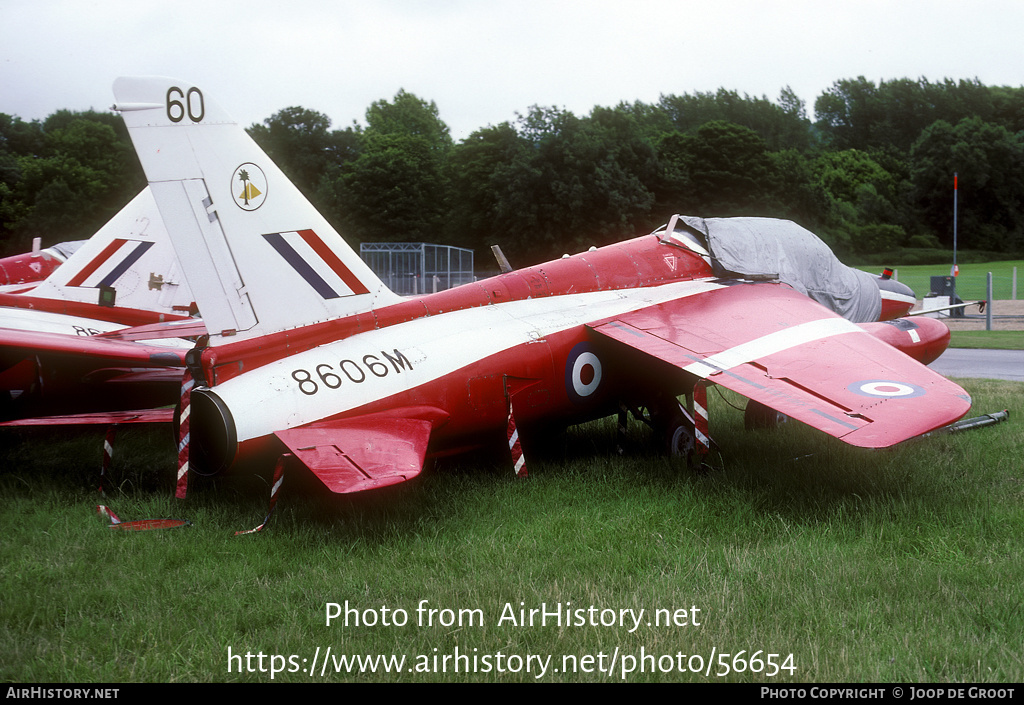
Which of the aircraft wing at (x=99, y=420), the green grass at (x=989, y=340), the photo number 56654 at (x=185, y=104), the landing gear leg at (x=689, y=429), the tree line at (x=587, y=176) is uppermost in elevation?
the tree line at (x=587, y=176)

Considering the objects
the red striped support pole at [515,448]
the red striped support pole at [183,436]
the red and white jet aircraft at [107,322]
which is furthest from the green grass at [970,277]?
the red striped support pole at [183,436]

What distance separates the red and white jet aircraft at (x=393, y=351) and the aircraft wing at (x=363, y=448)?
14mm

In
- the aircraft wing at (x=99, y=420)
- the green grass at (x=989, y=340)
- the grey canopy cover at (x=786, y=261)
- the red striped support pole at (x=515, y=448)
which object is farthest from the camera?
the green grass at (x=989, y=340)

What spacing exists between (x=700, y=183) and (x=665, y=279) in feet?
144

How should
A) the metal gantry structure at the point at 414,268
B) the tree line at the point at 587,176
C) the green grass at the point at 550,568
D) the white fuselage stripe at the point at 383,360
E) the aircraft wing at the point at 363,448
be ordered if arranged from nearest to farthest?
1. the green grass at the point at 550,568
2. the aircraft wing at the point at 363,448
3. the white fuselage stripe at the point at 383,360
4. the metal gantry structure at the point at 414,268
5. the tree line at the point at 587,176

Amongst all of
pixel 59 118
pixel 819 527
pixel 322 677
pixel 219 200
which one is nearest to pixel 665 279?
pixel 819 527

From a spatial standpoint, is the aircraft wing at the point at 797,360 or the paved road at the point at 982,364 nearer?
the aircraft wing at the point at 797,360

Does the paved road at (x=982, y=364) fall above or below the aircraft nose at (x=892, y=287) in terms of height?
below

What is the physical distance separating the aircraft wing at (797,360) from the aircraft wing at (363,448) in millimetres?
2282

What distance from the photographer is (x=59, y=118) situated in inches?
1500

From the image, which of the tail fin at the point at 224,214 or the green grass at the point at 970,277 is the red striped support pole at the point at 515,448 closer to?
the tail fin at the point at 224,214

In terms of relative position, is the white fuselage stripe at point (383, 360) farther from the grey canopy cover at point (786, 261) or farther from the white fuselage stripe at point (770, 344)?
the grey canopy cover at point (786, 261)

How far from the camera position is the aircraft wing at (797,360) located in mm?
5191

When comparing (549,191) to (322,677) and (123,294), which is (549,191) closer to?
(123,294)
